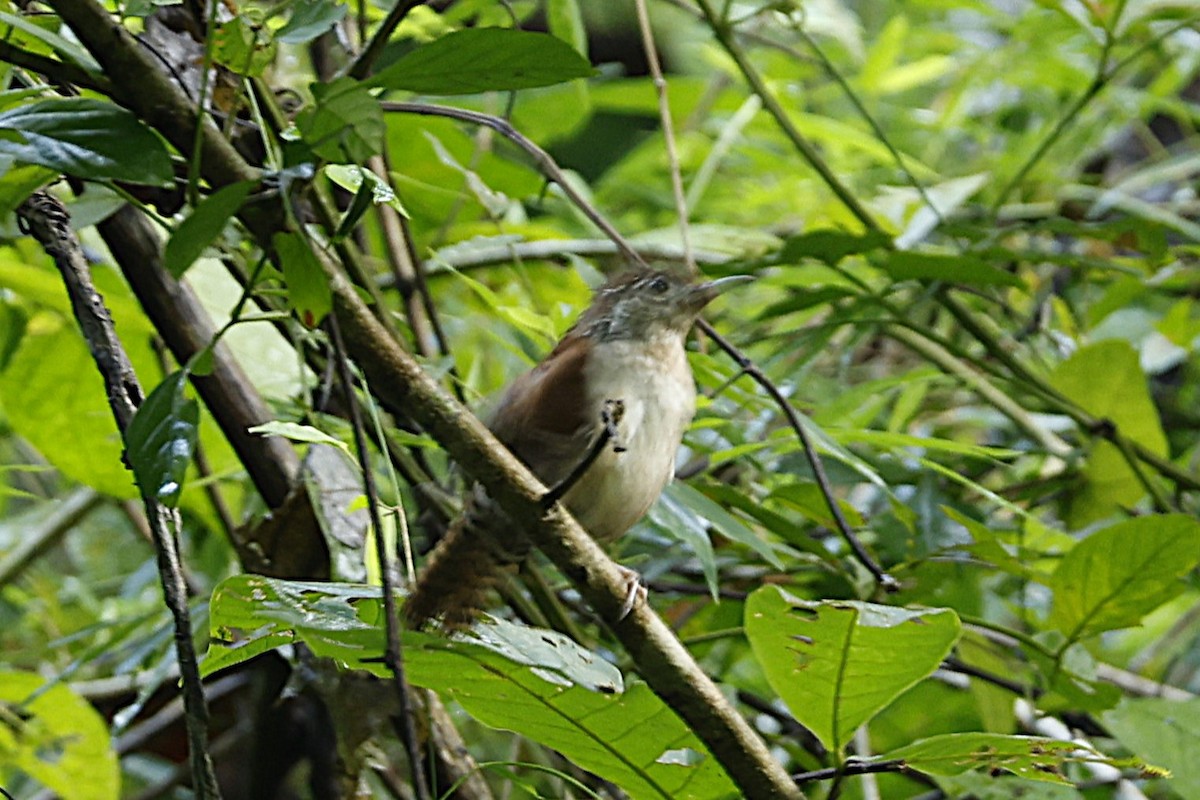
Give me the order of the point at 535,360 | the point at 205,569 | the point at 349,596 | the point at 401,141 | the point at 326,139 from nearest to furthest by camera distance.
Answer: the point at 326,139, the point at 349,596, the point at 535,360, the point at 401,141, the point at 205,569

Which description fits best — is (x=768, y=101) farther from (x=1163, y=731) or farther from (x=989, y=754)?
(x=989, y=754)

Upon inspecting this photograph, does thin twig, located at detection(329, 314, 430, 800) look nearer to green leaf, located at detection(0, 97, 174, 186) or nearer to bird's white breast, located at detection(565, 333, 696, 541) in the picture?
green leaf, located at detection(0, 97, 174, 186)

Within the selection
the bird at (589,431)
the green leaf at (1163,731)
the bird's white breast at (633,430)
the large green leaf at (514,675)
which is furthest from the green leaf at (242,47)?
the green leaf at (1163,731)

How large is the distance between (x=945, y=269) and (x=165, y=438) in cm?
107

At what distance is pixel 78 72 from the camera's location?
78cm

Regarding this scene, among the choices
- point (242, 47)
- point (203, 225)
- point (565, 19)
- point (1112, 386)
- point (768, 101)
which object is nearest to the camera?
point (203, 225)

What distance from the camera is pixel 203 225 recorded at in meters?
0.73

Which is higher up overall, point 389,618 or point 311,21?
point 311,21

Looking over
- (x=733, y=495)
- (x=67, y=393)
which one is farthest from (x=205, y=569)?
(x=733, y=495)

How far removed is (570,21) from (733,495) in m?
0.59

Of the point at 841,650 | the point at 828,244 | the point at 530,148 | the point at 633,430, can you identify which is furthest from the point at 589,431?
the point at 841,650

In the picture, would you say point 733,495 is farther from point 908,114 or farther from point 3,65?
point 908,114

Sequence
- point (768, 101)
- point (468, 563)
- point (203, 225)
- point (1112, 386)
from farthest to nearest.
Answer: point (1112, 386), point (768, 101), point (468, 563), point (203, 225)

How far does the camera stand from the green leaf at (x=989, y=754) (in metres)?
0.87
